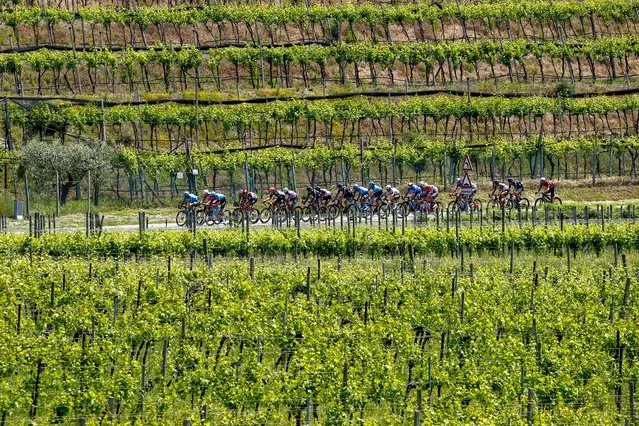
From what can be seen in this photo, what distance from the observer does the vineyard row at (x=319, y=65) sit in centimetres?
7206

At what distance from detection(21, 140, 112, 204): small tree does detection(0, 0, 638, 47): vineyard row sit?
1505 cm

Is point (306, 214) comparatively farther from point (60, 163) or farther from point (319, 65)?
point (319, 65)

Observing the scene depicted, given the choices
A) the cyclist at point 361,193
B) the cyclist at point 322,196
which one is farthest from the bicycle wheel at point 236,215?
the cyclist at point 361,193

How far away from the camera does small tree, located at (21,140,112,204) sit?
61.0 metres

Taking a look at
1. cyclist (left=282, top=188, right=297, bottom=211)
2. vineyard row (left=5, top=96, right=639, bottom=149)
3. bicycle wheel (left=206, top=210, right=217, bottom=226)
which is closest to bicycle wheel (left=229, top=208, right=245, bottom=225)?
bicycle wheel (left=206, top=210, right=217, bottom=226)

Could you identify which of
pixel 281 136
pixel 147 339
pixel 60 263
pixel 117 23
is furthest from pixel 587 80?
pixel 147 339

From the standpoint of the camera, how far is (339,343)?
2583 cm

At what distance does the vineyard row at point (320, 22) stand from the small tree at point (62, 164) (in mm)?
15052

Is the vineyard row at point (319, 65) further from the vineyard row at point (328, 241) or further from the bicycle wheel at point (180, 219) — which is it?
the vineyard row at point (328, 241)

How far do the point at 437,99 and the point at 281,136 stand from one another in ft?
31.9

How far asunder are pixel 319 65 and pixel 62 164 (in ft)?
72.1

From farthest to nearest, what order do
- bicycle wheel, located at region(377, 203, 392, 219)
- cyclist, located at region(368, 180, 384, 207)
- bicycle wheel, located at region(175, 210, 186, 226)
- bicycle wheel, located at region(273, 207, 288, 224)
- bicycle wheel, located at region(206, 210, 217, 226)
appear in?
cyclist, located at region(368, 180, 384, 207)
bicycle wheel, located at region(206, 210, 217, 226)
bicycle wheel, located at region(175, 210, 186, 226)
bicycle wheel, located at region(377, 203, 392, 219)
bicycle wheel, located at region(273, 207, 288, 224)

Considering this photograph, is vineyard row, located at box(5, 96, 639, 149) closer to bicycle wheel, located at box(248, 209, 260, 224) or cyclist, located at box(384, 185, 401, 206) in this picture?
bicycle wheel, located at box(248, 209, 260, 224)

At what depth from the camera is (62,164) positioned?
6119 cm
